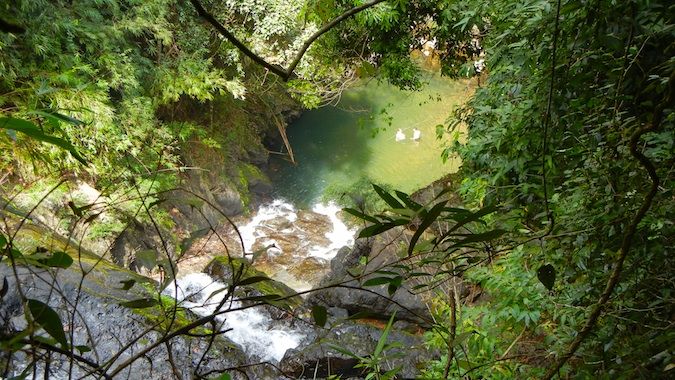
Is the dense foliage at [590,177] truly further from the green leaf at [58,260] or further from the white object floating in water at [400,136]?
the white object floating in water at [400,136]

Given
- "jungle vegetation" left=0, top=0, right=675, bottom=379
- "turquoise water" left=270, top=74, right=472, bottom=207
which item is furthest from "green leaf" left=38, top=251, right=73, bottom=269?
"turquoise water" left=270, top=74, right=472, bottom=207

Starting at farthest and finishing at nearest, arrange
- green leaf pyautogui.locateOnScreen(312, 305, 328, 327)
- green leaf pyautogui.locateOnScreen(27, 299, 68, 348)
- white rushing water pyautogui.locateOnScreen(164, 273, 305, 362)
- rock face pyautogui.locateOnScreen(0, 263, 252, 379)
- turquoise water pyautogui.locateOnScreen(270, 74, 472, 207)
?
turquoise water pyautogui.locateOnScreen(270, 74, 472, 207)
white rushing water pyautogui.locateOnScreen(164, 273, 305, 362)
rock face pyautogui.locateOnScreen(0, 263, 252, 379)
green leaf pyautogui.locateOnScreen(312, 305, 328, 327)
green leaf pyautogui.locateOnScreen(27, 299, 68, 348)

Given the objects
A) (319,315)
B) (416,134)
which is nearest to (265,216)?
(416,134)

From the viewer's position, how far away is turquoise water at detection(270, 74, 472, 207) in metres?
10.5

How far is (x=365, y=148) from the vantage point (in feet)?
37.6

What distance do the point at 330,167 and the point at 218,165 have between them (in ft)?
9.02

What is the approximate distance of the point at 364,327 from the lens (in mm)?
Result: 6137

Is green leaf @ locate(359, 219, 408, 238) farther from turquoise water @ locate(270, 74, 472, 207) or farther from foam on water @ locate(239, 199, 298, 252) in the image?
turquoise water @ locate(270, 74, 472, 207)

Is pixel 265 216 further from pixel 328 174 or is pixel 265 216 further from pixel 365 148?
pixel 365 148

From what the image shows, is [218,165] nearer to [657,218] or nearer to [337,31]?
[337,31]

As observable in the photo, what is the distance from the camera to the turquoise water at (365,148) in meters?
10.5

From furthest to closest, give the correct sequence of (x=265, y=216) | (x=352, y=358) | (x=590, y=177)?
1. (x=265, y=216)
2. (x=352, y=358)
3. (x=590, y=177)

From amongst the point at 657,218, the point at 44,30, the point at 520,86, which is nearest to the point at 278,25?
the point at 44,30

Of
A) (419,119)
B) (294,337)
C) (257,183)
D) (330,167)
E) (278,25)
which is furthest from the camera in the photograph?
(419,119)
